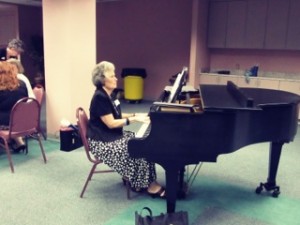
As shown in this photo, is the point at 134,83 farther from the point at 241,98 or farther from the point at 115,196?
the point at 241,98

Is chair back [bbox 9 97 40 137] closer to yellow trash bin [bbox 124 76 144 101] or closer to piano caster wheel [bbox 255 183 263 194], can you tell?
piano caster wheel [bbox 255 183 263 194]

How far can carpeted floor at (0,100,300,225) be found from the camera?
2592 millimetres

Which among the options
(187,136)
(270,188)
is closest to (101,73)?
(187,136)

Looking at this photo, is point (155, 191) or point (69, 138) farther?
point (69, 138)

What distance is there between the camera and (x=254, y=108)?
7.89 ft

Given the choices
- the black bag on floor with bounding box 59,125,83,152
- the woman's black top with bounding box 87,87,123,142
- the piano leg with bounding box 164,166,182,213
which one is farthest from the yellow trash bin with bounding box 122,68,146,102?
the piano leg with bounding box 164,166,182,213

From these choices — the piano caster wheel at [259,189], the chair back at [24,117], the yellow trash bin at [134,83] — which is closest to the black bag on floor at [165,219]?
the piano caster wheel at [259,189]

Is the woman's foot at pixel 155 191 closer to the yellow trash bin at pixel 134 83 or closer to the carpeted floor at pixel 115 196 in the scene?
the carpeted floor at pixel 115 196

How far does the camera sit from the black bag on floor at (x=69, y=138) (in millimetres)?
3475

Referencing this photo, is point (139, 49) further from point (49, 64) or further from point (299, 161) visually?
point (299, 161)

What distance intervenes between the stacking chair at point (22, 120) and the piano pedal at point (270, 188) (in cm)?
229

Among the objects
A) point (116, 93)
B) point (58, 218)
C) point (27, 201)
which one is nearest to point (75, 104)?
point (27, 201)

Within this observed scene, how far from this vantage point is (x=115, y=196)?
296 cm

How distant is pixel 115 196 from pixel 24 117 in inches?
49.2
